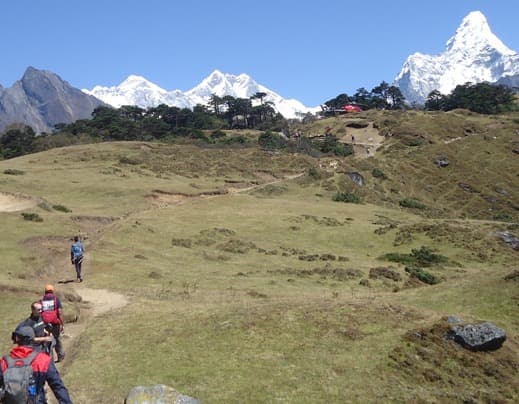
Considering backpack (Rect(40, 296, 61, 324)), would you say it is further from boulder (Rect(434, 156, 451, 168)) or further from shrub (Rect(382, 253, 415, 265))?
boulder (Rect(434, 156, 451, 168))

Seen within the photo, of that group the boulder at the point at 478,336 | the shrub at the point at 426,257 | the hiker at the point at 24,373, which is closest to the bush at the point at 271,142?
the shrub at the point at 426,257

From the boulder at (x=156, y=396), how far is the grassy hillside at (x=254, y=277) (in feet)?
6.52

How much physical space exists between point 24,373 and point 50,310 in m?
8.06

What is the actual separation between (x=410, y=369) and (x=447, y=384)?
118 centimetres

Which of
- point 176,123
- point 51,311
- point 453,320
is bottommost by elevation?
point 453,320

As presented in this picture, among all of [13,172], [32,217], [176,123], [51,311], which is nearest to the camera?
[51,311]

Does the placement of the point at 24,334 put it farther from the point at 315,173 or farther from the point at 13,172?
the point at 315,173

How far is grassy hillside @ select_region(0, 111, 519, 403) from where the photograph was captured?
17.4 meters

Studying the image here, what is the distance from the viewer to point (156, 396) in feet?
45.4

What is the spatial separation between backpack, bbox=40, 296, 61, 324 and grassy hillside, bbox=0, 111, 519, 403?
178 centimetres

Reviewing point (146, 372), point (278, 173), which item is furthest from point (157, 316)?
point (278, 173)

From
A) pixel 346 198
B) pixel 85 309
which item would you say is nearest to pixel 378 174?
pixel 346 198

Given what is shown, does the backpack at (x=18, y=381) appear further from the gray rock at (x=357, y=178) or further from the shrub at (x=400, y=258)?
the gray rock at (x=357, y=178)

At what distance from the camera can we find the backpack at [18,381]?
30.1 ft
